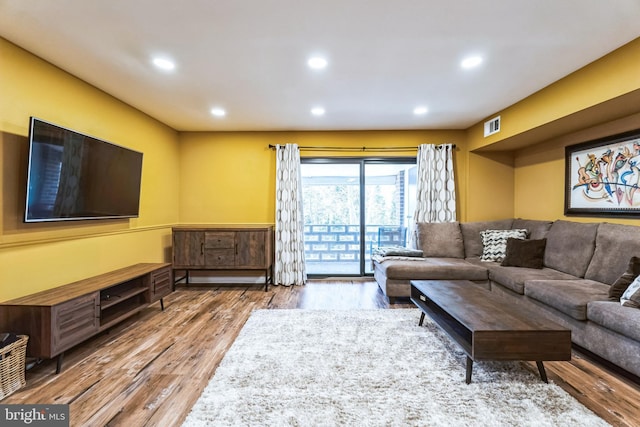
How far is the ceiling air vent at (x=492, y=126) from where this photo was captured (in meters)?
4.07

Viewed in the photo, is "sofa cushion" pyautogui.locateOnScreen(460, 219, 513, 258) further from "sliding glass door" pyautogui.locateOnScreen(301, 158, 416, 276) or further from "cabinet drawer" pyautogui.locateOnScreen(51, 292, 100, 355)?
"cabinet drawer" pyautogui.locateOnScreen(51, 292, 100, 355)

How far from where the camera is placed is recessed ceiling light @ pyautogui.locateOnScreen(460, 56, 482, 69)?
2.59m

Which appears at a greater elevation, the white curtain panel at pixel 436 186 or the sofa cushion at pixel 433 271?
the white curtain panel at pixel 436 186

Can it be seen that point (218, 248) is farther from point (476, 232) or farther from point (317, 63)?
point (476, 232)

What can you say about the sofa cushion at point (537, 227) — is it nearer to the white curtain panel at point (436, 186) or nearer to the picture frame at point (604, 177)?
the picture frame at point (604, 177)

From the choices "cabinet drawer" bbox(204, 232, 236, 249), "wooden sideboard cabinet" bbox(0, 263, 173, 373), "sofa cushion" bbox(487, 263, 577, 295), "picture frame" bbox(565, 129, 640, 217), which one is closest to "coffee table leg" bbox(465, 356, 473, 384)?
"sofa cushion" bbox(487, 263, 577, 295)

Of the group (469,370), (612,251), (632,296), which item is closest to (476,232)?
(612,251)

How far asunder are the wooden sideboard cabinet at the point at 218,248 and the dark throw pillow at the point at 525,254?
3155mm

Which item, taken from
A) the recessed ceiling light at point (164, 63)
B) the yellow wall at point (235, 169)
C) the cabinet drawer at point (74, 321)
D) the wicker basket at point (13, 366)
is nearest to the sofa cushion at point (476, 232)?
the yellow wall at point (235, 169)

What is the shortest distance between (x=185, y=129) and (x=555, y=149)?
526 cm

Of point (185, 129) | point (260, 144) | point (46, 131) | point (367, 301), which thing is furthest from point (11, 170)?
point (367, 301)

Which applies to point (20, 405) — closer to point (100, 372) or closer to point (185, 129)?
point (100, 372)

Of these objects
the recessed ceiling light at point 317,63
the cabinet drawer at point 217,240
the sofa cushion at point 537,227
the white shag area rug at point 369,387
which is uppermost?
the recessed ceiling light at point 317,63

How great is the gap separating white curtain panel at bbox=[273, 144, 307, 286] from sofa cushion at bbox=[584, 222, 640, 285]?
3.53 m
